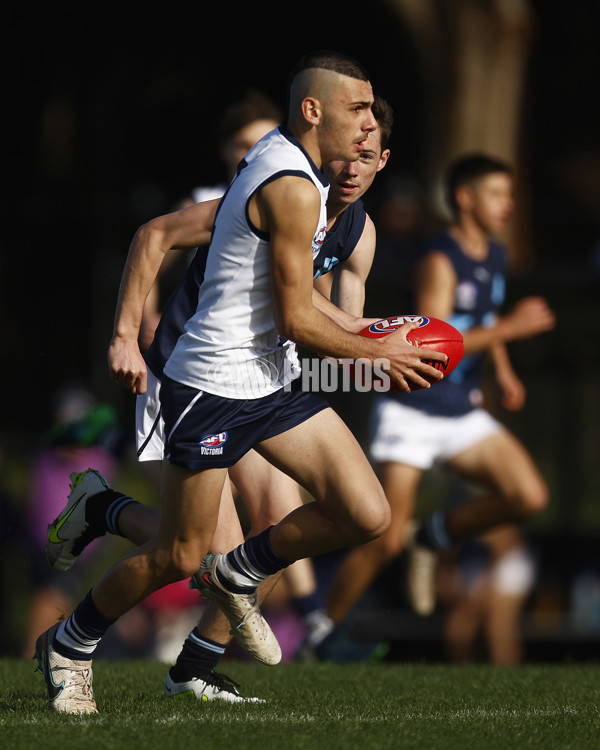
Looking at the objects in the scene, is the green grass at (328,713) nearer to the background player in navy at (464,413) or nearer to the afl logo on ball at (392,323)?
the afl logo on ball at (392,323)

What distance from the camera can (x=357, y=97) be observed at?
4.91m

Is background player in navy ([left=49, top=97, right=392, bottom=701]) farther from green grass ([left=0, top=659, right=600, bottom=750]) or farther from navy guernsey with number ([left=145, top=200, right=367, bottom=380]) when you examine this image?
green grass ([left=0, top=659, right=600, bottom=750])

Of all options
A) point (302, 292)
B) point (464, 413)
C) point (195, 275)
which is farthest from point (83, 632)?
point (464, 413)

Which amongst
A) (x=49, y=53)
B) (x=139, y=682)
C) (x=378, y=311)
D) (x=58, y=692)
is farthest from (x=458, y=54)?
(x=58, y=692)

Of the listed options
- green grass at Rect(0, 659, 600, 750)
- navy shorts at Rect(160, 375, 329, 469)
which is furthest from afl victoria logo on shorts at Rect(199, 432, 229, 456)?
green grass at Rect(0, 659, 600, 750)

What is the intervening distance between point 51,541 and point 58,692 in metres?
0.70

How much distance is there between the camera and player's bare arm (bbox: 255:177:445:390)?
181 inches

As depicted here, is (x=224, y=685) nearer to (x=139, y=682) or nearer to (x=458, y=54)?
(x=139, y=682)

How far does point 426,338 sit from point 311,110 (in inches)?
35.4

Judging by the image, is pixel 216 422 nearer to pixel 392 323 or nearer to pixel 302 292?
pixel 302 292

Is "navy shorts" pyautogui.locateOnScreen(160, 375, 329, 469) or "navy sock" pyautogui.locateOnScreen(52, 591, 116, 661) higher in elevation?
"navy shorts" pyautogui.locateOnScreen(160, 375, 329, 469)

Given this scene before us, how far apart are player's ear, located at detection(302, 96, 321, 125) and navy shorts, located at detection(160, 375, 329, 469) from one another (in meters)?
0.96

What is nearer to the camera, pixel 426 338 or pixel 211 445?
pixel 211 445

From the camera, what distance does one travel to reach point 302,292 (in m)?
4.68
